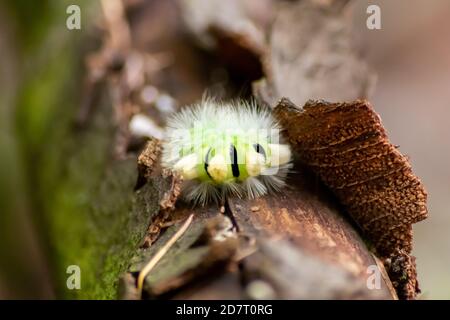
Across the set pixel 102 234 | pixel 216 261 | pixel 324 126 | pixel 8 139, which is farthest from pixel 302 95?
pixel 8 139

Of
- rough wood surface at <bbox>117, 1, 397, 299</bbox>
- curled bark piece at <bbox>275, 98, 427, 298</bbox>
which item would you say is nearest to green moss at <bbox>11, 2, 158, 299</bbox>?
rough wood surface at <bbox>117, 1, 397, 299</bbox>

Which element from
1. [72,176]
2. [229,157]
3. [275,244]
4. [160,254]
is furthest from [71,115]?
[275,244]

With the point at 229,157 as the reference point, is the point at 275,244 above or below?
below

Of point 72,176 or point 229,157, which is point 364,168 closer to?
point 229,157

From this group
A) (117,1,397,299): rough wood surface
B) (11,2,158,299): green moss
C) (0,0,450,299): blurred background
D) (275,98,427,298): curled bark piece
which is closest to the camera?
(117,1,397,299): rough wood surface

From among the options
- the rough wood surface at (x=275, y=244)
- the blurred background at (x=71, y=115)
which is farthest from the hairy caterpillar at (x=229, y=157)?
the blurred background at (x=71, y=115)

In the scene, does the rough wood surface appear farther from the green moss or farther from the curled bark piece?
the green moss

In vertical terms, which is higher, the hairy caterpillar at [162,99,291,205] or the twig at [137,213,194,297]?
the hairy caterpillar at [162,99,291,205]
